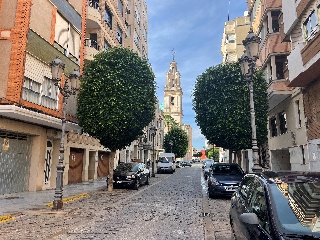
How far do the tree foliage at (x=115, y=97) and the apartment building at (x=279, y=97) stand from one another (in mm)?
8479

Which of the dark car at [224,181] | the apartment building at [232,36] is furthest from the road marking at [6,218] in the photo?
the apartment building at [232,36]

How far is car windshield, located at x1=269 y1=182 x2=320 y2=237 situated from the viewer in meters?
2.83

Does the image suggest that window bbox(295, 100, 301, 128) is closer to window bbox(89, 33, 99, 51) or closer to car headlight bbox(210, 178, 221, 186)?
car headlight bbox(210, 178, 221, 186)

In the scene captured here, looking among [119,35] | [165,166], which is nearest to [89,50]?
[119,35]

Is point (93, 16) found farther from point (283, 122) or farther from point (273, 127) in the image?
point (273, 127)

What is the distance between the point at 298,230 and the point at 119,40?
27.3 meters

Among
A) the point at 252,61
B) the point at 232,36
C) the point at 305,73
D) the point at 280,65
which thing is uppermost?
the point at 232,36

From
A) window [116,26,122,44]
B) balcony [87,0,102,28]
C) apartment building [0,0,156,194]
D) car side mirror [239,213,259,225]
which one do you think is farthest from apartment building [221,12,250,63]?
car side mirror [239,213,259,225]

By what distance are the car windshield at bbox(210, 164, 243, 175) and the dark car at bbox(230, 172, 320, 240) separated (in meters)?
9.54

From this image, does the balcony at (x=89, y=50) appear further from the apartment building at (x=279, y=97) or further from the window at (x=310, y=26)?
the window at (x=310, y=26)

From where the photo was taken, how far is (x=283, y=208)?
124 inches

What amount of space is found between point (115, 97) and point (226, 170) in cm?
711

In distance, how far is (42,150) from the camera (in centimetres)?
1509

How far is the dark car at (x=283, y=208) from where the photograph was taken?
284cm
